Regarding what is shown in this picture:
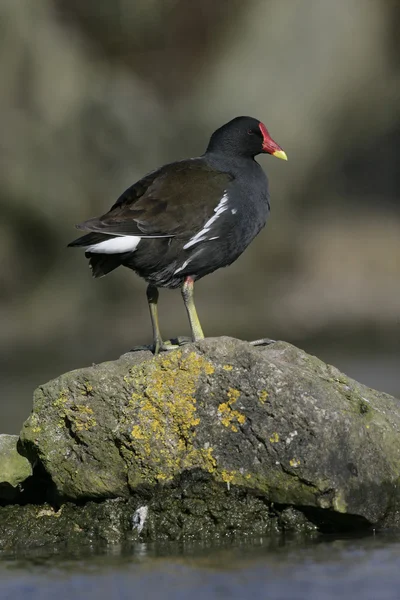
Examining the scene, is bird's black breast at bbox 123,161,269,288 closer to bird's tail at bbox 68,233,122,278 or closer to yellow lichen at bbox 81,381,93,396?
A: bird's tail at bbox 68,233,122,278

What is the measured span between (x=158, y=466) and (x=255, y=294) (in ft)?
35.0

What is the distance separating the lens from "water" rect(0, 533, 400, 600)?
6.08 meters

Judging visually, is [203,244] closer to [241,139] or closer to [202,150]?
[241,139]

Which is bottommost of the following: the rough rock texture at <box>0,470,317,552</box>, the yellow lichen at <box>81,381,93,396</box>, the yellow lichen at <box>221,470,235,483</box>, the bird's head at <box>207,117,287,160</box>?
the rough rock texture at <box>0,470,317,552</box>

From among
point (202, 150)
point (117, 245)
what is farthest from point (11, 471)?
point (202, 150)

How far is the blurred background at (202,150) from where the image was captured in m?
16.7

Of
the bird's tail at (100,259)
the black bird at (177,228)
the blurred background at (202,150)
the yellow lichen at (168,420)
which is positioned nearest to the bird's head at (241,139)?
the black bird at (177,228)

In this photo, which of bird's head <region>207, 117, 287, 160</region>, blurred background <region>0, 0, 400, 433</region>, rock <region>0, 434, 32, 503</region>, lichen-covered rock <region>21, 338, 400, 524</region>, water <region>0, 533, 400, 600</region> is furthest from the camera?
blurred background <region>0, 0, 400, 433</region>

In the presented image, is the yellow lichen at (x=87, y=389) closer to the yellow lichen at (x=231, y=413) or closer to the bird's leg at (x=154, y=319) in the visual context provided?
the yellow lichen at (x=231, y=413)

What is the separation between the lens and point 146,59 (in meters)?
20.5

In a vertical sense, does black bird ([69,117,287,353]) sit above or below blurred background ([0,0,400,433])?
below

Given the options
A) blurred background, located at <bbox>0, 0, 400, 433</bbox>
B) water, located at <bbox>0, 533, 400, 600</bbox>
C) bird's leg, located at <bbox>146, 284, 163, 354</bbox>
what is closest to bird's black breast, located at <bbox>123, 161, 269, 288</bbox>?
bird's leg, located at <bbox>146, 284, 163, 354</bbox>

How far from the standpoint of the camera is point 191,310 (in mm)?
8508

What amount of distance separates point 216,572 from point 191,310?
2536 millimetres
